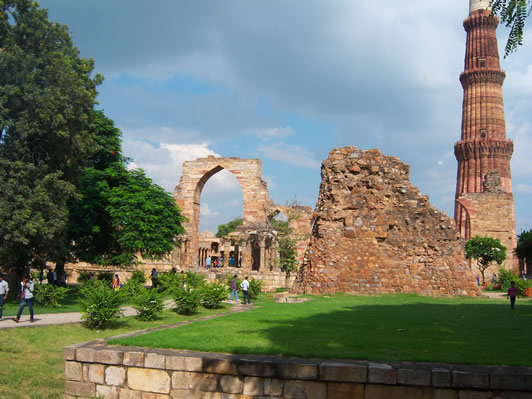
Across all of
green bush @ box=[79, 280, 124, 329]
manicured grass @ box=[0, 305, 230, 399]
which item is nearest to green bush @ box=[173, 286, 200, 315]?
manicured grass @ box=[0, 305, 230, 399]

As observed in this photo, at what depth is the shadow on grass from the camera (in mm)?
4023

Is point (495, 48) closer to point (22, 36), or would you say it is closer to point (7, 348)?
point (22, 36)

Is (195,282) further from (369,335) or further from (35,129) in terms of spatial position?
(369,335)

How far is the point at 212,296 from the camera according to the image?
10.9 meters

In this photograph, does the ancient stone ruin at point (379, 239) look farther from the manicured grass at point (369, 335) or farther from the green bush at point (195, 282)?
the manicured grass at point (369, 335)

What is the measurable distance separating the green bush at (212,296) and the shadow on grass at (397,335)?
389cm

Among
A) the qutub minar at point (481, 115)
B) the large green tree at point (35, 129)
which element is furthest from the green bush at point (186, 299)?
the qutub minar at point (481, 115)

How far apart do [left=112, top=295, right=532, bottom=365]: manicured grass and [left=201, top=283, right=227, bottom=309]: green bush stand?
355 cm

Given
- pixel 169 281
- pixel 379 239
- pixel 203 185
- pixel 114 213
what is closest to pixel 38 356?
pixel 379 239

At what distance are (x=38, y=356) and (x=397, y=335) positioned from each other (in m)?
4.96

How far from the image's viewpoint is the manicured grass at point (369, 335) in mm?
4074

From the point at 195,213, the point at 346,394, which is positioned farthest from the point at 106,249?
the point at 346,394

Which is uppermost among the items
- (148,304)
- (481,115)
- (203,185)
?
(481,115)

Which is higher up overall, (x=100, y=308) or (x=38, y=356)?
(x=100, y=308)
